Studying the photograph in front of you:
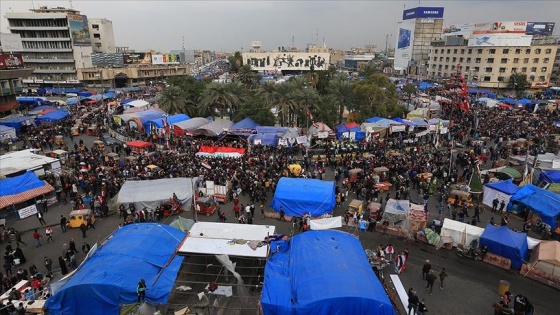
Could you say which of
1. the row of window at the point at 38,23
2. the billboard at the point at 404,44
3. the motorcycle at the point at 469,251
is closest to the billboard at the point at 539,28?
the billboard at the point at 404,44

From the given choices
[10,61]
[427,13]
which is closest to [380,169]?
[10,61]

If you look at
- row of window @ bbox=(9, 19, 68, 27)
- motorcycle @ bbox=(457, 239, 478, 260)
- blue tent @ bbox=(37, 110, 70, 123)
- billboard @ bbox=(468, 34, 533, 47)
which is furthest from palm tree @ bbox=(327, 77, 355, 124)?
row of window @ bbox=(9, 19, 68, 27)

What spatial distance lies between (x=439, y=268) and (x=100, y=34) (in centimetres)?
10724

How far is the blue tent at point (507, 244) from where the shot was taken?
569 inches

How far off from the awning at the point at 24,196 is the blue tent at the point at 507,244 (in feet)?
79.4

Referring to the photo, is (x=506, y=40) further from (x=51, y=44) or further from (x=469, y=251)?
(x=51, y=44)

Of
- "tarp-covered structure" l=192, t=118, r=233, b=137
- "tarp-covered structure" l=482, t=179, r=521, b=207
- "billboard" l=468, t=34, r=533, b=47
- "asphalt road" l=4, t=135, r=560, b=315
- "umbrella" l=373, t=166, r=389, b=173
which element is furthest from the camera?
"billboard" l=468, t=34, r=533, b=47

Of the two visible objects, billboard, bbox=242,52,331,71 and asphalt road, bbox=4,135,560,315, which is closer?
asphalt road, bbox=4,135,560,315

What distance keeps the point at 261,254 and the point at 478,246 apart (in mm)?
10303

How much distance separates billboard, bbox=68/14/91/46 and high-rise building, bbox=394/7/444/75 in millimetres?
96481

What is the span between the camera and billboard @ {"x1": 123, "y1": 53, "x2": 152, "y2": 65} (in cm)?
8806

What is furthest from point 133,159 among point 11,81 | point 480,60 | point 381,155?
point 480,60

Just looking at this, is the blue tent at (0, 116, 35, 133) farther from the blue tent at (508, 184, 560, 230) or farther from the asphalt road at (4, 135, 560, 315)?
the blue tent at (508, 184, 560, 230)

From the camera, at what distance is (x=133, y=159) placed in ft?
88.7
